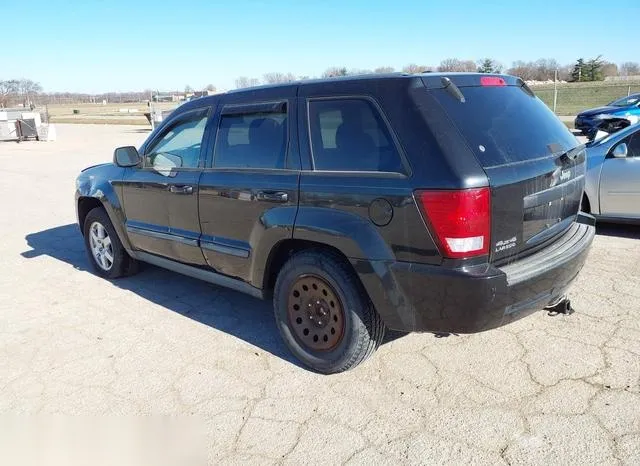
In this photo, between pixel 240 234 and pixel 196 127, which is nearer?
pixel 240 234

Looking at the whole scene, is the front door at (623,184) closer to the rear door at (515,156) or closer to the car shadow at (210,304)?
the rear door at (515,156)

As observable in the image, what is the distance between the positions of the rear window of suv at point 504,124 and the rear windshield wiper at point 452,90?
0.02 meters

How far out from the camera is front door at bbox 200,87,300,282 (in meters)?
3.36

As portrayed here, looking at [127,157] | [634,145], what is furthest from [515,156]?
[634,145]

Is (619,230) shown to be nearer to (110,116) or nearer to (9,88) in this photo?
(110,116)

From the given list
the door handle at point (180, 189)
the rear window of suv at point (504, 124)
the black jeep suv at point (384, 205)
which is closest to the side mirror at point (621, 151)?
the black jeep suv at point (384, 205)

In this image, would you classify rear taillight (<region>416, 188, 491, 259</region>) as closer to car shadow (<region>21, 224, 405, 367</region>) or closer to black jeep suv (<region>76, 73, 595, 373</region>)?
black jeep suv (<region>76, 73, 595, 373</region>)

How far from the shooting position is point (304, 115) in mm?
3314

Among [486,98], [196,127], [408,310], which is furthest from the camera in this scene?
[196,127]

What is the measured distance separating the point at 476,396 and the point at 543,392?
39 cm

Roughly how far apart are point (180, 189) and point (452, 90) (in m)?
2.27

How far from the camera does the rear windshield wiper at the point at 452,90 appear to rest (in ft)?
9.57

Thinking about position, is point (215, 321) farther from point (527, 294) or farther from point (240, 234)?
point (527, 294)

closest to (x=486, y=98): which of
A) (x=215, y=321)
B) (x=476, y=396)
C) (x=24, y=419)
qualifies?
(x=476, y=396)
